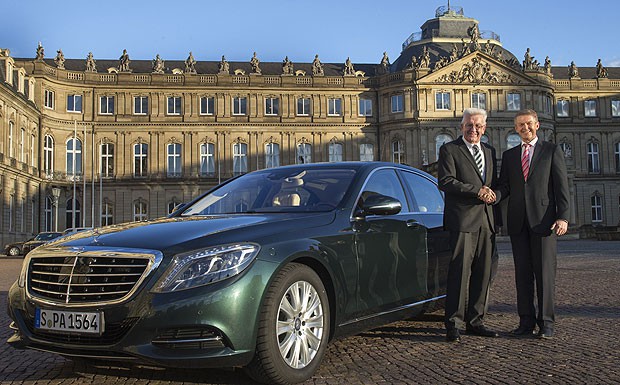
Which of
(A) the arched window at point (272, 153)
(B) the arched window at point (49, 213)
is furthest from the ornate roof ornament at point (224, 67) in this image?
(B) the arched window at point (49, 213)

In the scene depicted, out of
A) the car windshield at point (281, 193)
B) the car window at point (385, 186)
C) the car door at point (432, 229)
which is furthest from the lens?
the car door at point (432, 229)

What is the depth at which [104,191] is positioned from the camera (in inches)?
2324

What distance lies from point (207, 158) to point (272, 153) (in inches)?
250

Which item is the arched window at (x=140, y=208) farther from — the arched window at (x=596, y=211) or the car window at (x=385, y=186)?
the car window at (x=385, y=186)

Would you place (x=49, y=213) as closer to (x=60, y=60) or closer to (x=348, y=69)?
(x=60, y=60)

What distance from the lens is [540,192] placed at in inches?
247

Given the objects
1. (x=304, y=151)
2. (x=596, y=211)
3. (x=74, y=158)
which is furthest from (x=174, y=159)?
(x=596, y=211)

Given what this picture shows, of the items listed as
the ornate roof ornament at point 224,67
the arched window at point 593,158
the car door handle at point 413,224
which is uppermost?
the ornate roof ornament at point 224,67

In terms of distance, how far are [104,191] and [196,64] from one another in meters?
17.2

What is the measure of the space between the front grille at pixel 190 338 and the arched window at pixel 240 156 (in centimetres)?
5791

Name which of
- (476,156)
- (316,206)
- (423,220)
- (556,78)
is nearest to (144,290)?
(316,206)

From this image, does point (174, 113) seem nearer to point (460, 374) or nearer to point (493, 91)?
point (493, 91)

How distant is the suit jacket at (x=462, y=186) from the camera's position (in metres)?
6.07

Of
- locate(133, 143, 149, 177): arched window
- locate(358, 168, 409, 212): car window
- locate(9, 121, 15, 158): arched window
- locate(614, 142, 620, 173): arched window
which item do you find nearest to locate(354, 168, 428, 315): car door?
locate(358, 168, 409, 212): car window
